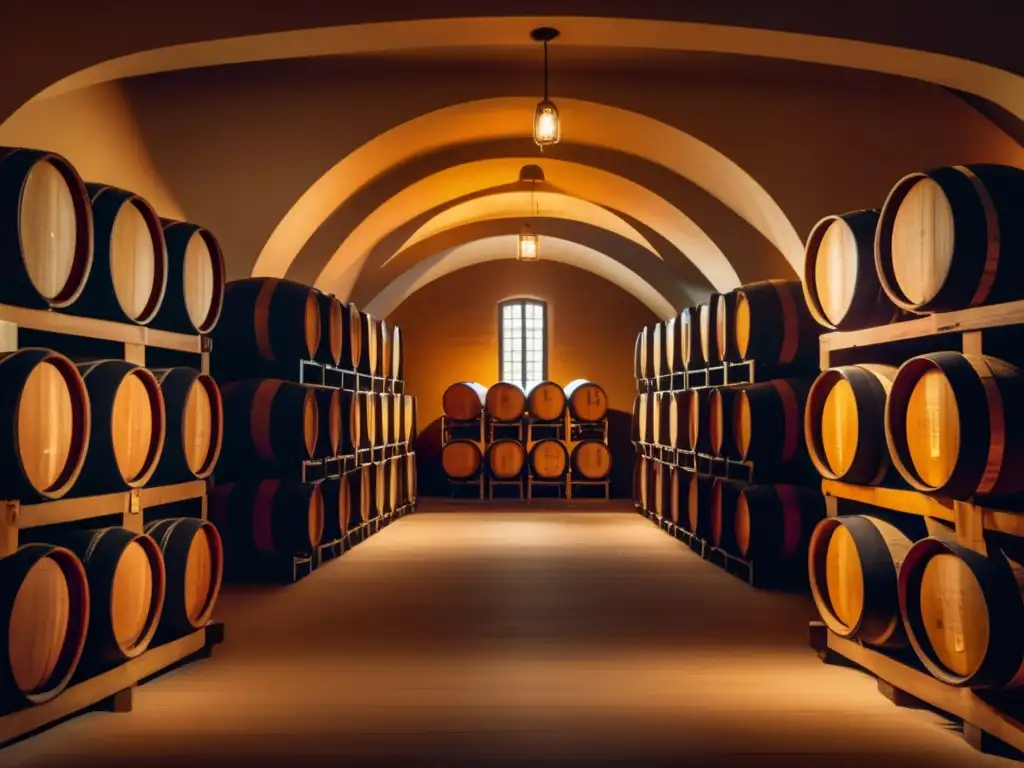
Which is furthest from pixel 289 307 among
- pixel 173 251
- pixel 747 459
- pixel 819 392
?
pixel 819 392

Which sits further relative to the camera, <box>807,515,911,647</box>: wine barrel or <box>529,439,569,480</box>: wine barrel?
<box>529,439,569,480</box>: wine barrel

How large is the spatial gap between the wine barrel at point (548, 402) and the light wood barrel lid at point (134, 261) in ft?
30.9

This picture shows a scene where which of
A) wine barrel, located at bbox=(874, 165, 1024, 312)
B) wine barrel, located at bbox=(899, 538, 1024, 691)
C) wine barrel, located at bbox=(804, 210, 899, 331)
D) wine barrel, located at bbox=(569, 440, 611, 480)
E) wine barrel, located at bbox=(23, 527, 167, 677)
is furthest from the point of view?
wine barrel, located at bbox=(569, 440, 611, 480)

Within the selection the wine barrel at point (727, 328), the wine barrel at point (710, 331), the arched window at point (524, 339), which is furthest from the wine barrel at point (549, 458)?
the wine barrel at point (727, 328)

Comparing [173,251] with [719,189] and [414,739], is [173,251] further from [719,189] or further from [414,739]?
[719,189]

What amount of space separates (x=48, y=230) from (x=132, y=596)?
4.57 ft

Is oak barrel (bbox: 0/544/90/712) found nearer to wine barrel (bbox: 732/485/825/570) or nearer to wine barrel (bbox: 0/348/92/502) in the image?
wine barrel (bbox: 0/348/92/502)

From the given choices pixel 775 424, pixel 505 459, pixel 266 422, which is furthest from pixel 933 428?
pixel 505 459

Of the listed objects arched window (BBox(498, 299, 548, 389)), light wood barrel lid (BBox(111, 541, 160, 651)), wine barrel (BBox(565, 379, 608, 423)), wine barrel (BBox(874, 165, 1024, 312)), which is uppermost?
arched window (BBox(498, 299, 548, 389))

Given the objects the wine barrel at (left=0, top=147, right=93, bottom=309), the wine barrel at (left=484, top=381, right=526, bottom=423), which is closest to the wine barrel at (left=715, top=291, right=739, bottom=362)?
the wine barrel at (left=0, top=147, right=93, bottom=309)

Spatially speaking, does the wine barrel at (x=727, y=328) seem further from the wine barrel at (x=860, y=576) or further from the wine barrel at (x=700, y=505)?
the wine barrel at (x=860, y=576)

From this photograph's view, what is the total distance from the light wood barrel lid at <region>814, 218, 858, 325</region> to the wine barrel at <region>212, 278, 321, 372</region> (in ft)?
11.7

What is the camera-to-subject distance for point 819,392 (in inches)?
175

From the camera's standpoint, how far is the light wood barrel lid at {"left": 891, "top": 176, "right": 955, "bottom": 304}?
137 inches
